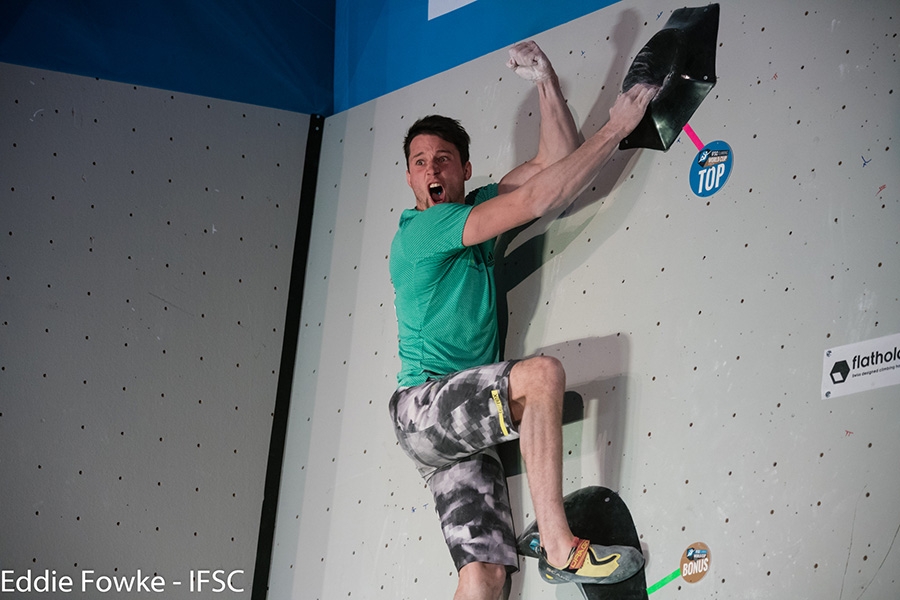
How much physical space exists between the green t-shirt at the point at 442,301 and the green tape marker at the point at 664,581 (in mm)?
713

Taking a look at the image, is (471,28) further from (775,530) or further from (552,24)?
(775,530)

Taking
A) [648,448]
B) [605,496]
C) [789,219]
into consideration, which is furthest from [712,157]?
[605,496]

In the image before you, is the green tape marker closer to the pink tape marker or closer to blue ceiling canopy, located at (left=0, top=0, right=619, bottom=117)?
the pink tape marker

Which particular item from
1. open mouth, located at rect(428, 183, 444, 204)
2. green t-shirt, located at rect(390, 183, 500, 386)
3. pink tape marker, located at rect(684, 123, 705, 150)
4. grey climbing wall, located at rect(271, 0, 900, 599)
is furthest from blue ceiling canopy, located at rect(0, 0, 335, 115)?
pink tape marker, located at rect(684, 123, 705, 150)

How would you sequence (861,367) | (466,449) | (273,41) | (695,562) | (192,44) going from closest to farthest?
(861,367)
(695,562)
(466,449)
(192,44)
(273,41)

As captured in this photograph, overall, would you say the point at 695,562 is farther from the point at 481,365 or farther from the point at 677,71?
the point at 677,71

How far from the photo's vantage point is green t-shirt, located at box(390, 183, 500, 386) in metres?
2.59

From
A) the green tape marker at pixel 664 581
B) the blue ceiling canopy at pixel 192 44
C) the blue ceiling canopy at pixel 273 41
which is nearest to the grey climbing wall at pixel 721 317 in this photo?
the green tape marker at pixel 664 581

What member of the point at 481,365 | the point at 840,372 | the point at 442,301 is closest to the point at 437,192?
the point at 442,301

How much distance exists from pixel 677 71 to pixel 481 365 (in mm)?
905

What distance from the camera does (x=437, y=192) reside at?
108 inches

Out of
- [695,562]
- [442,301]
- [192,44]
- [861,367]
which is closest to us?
[861,367]

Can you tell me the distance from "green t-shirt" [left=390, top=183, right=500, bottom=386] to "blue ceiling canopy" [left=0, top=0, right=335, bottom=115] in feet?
3.87

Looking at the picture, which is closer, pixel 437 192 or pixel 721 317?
pixel 721 317
